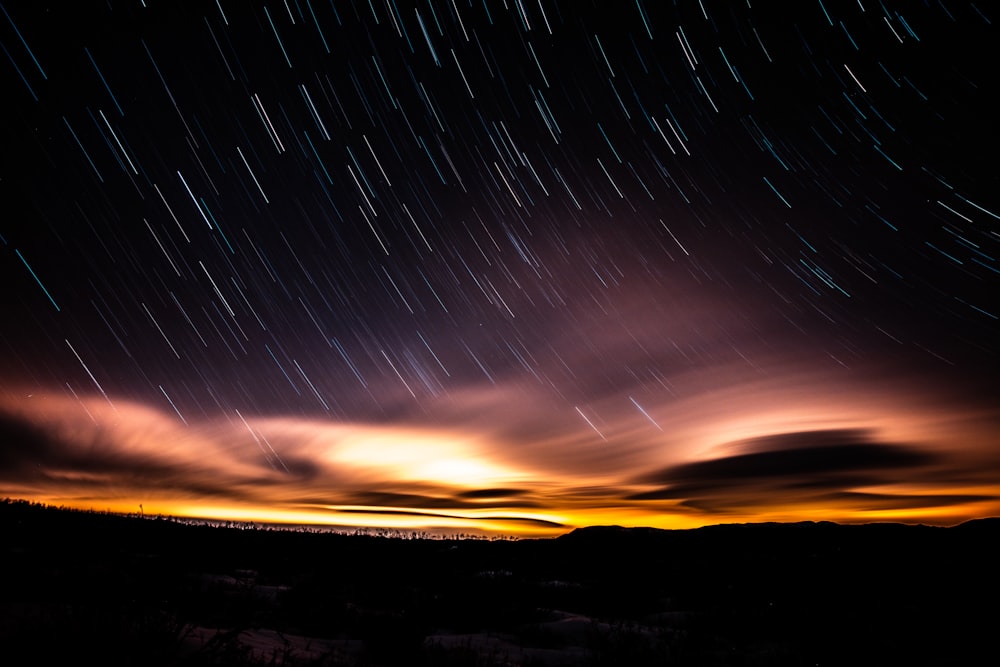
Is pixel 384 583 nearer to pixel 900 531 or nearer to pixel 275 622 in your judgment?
pixel 275 622

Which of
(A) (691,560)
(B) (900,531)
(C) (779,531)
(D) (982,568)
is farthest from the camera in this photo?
(C) (779,531)

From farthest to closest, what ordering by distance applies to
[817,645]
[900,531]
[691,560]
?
[900,531] < [691,560] < [817,645]

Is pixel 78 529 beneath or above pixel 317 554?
above

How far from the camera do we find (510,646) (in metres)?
7.06

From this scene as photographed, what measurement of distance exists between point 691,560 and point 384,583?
19537mm

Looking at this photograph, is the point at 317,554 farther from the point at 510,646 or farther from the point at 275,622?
the point at 510,646

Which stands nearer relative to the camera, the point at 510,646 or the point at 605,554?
the point at 510,646

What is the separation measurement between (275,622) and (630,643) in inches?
202

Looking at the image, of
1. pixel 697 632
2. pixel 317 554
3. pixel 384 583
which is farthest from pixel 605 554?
pixel 697 632

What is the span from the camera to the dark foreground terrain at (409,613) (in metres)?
4.41

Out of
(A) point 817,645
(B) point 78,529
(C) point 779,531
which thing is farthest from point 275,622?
(C) point 779,531

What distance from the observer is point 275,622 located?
712 centimetres

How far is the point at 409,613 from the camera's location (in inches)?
327

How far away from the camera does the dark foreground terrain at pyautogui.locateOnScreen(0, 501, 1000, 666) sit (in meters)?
4.41
